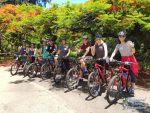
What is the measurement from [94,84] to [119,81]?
1.15m

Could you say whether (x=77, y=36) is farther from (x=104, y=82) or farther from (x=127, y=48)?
(x=127, y=48)

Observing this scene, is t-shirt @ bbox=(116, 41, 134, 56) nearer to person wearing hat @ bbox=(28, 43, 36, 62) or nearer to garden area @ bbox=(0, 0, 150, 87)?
garden area @ bbox=(0, 0, 150, 87)

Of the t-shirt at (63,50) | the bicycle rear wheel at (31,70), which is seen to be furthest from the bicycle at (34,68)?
the t-shirt at (63,50)

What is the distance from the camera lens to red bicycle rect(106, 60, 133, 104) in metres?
9.88

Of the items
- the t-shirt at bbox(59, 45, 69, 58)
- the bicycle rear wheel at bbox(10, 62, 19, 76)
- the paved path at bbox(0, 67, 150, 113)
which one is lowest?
the paved path at bbox(0, 67, 150, 113)

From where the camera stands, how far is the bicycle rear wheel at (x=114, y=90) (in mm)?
9763

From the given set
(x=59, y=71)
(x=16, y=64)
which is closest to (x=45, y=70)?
(x=59, y=71)

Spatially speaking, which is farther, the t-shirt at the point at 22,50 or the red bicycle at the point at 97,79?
the t-shirt at the point at 22,50

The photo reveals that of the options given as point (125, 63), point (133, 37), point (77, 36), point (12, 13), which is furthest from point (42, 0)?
point (125, 63)

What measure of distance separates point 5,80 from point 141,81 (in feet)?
21.7

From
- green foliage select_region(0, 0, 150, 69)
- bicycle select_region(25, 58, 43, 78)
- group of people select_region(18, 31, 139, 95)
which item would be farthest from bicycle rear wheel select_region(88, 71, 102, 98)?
bicycle select_region(25, 58, 43, 78)

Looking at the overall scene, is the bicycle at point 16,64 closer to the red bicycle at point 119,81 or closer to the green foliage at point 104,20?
the green foliage at point 104,20

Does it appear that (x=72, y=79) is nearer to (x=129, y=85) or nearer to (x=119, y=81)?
(x=129, y=85)

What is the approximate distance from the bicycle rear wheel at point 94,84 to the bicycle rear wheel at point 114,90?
857 millimetres
